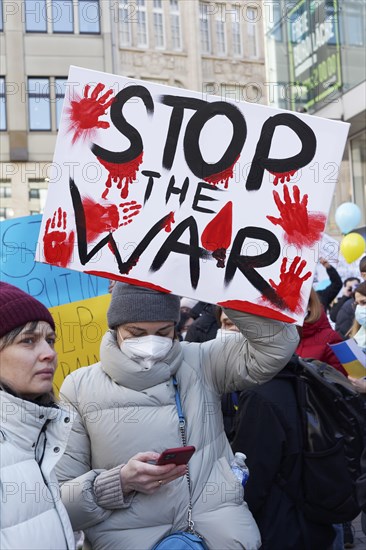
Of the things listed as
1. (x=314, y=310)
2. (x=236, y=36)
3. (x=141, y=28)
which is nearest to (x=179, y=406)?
(x=314, y=310)

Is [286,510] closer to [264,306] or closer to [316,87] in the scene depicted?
[264,306]

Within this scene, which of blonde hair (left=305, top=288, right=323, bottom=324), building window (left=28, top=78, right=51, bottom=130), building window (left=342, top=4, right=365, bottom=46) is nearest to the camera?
blonde hair (left=305, top=288, right=323, bottom=324)

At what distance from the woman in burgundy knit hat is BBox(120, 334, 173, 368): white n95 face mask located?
440 mm

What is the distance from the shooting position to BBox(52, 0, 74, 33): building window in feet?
88.6

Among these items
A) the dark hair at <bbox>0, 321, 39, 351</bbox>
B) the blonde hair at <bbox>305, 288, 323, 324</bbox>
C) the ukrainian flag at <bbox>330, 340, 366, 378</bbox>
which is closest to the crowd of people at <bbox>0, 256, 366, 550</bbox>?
the dark hair at <bbox>0, 321, 39, 351</bbox>

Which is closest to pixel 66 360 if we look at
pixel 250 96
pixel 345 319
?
pixel 345 319

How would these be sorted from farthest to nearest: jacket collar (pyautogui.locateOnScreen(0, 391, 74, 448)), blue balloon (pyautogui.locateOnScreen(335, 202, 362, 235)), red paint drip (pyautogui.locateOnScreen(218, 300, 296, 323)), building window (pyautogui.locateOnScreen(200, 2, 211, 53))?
1. building window (pyautogui.locateOnScreen(200, 2, 211, 53))
2. blue balloon (pyautogui.locateOnScreen(335, 202, 362, 235))
3. red paint drip (pyautogui.locateOnScreen(218, 300, 296, 323))
4. jacket collar (pyautogui.locateOnScreen(0, 391, 74, 448))

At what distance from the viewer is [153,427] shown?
8.86 feet

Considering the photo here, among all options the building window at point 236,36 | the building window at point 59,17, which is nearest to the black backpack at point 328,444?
the building window at point 59,17

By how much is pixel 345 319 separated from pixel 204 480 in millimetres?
4366

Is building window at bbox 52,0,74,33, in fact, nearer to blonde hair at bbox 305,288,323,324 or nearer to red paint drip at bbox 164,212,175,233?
blonde hair at bbox 305,288,323,324

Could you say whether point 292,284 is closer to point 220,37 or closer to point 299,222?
point 299,222

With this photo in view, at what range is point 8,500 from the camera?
2.01 m

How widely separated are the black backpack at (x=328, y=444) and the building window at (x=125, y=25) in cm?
2778
